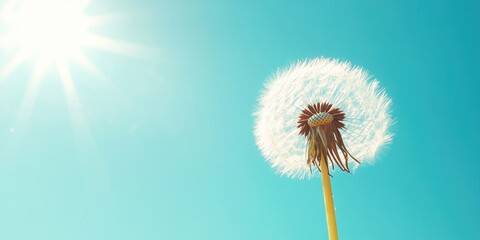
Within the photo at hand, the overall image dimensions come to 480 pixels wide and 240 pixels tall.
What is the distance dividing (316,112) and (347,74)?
84.3 inches

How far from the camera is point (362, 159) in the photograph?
13695mm

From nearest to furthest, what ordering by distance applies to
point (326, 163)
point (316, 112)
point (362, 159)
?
point (326, 163)
point (316, 112)
point (362, 159)

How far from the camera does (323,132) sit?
39.9 ft

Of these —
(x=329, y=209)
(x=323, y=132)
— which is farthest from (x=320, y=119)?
(x=329, y=209)

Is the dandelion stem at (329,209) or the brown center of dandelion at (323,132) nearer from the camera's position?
the dandelion stem at (329,209)

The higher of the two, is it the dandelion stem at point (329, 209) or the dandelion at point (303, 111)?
the dandelion at point (303, 111)

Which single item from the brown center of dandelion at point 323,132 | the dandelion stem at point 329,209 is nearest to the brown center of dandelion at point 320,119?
the brown center of dandelion at point 323,132

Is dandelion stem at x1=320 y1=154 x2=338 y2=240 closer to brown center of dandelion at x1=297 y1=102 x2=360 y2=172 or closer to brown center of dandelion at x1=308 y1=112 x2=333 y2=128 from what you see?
brown center of dandelion at x1=297 y1=102 x2=360 y2=172

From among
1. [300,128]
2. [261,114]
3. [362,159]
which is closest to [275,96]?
[261,114]

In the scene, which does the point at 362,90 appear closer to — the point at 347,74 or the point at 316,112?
the point at 347,74

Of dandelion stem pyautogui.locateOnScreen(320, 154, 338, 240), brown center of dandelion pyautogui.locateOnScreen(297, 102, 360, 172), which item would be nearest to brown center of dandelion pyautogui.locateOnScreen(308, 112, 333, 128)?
brown center of dandelion pyautogui.locateOnScreen(297, 102, 360, 172)

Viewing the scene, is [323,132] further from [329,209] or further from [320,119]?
[329,209]

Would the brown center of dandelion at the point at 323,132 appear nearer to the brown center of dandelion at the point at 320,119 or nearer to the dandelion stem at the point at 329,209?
the brown center of dandelion at the point at 320,119

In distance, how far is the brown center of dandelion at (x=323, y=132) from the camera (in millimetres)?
11906
